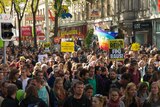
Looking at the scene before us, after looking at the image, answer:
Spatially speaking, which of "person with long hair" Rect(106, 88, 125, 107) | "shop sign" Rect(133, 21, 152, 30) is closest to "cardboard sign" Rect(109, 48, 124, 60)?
"person with long hair" Rect(106, 88, 125, 107)

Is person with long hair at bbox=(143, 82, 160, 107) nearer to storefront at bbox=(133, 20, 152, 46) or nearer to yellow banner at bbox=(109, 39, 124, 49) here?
yellow banner at bbox=(109, 39, 124, 49)

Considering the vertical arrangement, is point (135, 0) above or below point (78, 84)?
above

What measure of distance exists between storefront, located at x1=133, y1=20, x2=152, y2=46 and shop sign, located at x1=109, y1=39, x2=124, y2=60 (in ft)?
81.0

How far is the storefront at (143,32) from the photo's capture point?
41688 millimetres

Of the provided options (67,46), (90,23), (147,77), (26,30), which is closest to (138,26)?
(90,23)

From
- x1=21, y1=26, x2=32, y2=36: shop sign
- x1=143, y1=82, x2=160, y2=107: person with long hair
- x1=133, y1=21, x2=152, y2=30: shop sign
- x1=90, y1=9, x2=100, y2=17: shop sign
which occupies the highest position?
x1=90, y1=9, x2=100, y2=17: shop sign

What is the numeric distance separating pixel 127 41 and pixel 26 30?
55.3 ft

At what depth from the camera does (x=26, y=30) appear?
5562 cm

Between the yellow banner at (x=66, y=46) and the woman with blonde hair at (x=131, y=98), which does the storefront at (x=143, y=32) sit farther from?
the woman with blonde hair at (x=131, y=98)

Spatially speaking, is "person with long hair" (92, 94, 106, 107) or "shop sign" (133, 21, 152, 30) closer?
"person with long hair" (92, 94, 106, 107)

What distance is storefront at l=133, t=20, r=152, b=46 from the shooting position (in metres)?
41.7

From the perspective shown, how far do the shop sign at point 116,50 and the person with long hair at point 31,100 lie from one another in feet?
25.7

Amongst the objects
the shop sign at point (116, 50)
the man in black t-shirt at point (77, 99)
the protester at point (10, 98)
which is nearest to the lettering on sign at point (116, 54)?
the shop sign at point (116, 50)

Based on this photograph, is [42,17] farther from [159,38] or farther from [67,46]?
[67,46]
